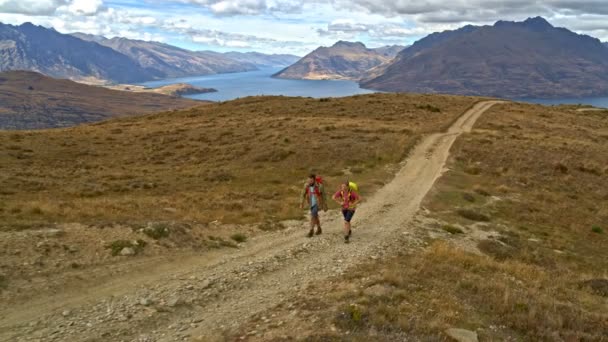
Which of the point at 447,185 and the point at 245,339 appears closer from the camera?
the point at 245,339

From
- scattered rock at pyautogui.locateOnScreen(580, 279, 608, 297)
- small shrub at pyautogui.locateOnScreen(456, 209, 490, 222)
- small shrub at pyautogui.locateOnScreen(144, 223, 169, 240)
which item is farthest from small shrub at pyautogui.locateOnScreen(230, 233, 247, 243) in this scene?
small shrub at pyautogui.locateOnScreen(456, 209, 490, 222)

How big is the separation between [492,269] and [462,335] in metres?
6.51

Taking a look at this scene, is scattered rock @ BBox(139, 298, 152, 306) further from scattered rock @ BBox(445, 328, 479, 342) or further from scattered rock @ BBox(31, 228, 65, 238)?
scattered rock @ BBox(445, 328, 479, 342)

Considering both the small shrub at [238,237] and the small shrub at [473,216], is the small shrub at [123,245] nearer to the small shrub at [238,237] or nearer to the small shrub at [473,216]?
the small shrub at [238,237]

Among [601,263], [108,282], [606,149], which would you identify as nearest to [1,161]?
[108,282]

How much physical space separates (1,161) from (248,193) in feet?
74.2

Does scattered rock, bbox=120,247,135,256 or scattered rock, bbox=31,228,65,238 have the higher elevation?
scattered rock, bbox=31,228,65,238

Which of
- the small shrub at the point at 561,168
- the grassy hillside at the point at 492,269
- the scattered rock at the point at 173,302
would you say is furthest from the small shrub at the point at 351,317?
the small shrub at the point at 561,168

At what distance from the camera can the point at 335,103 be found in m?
74.2

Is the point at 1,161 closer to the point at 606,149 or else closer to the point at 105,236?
the point at 105,236

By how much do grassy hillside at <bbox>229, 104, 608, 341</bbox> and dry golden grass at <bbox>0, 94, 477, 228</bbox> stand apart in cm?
704

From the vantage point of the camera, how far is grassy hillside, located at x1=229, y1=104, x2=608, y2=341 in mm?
10836

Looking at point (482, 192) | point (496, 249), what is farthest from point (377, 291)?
point (482, 192)

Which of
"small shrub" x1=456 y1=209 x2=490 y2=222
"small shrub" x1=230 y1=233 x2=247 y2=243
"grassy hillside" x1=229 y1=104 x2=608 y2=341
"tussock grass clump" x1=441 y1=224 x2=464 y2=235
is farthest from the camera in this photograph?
"small shrub" x1=456 y1=209 x2=490 y2=222
